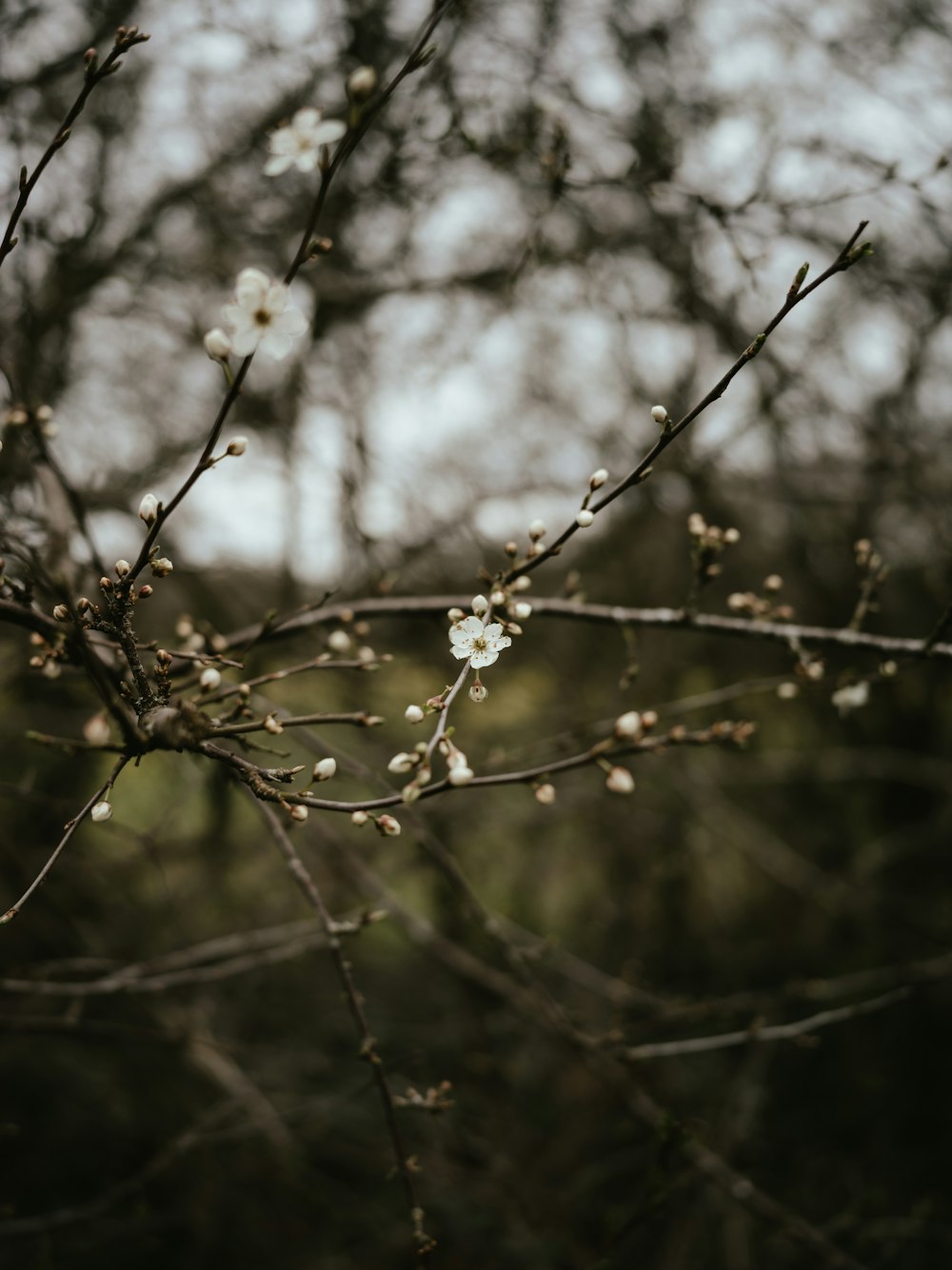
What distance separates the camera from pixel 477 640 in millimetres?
1375

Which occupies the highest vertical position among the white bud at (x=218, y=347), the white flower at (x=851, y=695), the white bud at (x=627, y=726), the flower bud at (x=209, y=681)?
the white bud at (x=218, y=347)

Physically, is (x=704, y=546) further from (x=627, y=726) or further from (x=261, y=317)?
(x=261, y=317)

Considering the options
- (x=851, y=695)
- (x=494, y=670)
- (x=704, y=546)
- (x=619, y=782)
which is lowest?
(x=619, y=782)

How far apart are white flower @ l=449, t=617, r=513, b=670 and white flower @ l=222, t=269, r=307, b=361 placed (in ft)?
1.70

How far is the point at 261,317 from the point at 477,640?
0.61 meters

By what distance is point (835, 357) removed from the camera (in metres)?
4.41

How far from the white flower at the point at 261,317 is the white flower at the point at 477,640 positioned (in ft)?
1.70

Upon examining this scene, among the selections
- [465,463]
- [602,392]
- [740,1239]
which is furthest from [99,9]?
[740,1239]

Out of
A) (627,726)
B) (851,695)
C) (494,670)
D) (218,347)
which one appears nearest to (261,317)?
(218,347)

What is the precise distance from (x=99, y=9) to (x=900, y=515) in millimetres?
4552

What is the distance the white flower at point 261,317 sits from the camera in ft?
3.87

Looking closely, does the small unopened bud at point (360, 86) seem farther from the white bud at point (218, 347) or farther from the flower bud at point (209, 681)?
the flower bud at point (209, 681)

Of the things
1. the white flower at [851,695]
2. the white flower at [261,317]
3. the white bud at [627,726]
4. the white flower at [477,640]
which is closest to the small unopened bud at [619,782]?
the white bud at [627,726]

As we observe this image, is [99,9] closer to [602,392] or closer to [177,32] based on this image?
[177,32]
